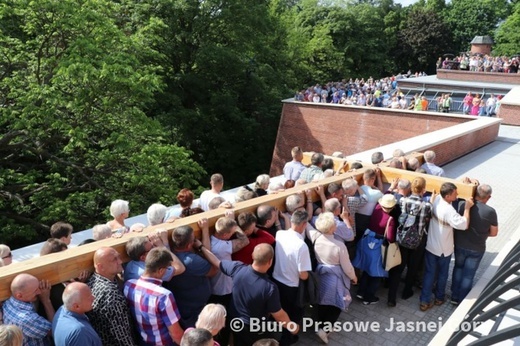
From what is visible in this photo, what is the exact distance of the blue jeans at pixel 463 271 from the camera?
5.02m

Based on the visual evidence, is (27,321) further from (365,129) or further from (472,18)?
(472,18)

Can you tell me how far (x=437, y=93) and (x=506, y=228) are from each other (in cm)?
1926

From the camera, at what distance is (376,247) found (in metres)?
4.96

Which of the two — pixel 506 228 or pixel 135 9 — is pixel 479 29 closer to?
pixel 135 9

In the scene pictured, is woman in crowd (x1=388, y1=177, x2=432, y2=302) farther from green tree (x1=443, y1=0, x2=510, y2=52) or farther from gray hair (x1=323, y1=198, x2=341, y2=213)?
green tree (x1=443, y1=0, x2=510, y2=52)

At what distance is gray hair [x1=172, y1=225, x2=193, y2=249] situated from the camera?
338cm

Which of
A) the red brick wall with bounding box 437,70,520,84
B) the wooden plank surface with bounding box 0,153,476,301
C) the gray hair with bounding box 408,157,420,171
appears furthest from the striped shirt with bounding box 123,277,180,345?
the red brick wall with bounding box 437,70,520,84

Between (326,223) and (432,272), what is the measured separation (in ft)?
6.06

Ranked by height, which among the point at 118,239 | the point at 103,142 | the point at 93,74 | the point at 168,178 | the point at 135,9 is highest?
the point at 135,9

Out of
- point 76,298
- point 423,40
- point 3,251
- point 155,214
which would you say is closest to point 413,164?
point 155,214

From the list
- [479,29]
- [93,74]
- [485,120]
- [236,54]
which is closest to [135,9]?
[236,54]

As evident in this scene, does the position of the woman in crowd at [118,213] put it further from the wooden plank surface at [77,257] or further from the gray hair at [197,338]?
the gray hair at [197,338]

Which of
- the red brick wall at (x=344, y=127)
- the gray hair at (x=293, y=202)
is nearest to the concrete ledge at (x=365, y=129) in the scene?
the red brick wall at (x=344, y=127)

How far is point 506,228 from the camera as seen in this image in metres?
7.70
